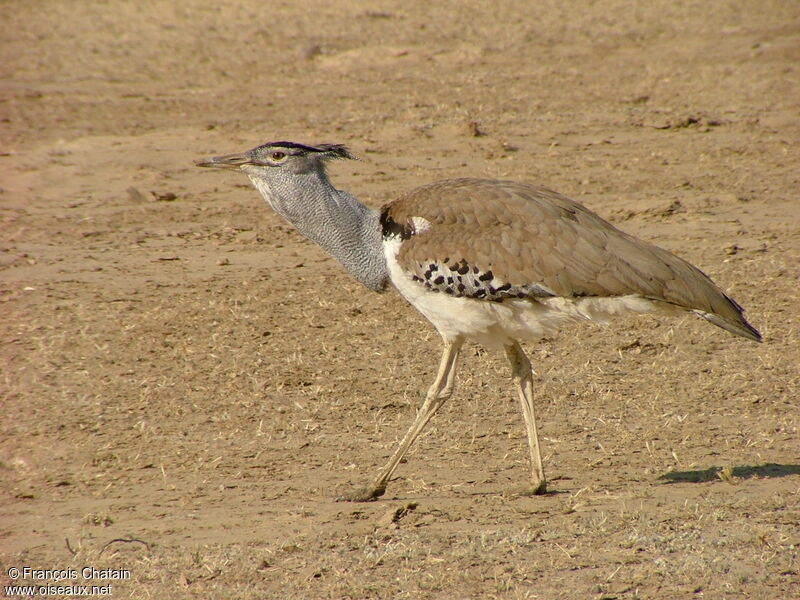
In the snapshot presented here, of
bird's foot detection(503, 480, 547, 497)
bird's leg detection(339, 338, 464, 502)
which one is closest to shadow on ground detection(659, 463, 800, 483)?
bird's foot detection(503, 480, 547, 497)

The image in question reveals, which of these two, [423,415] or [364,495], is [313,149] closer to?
[423,415]

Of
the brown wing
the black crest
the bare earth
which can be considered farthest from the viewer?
the black crest

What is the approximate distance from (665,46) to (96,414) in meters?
10.4

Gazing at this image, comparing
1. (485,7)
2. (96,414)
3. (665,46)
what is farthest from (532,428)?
(485,7)

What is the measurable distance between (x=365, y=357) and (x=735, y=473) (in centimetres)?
222

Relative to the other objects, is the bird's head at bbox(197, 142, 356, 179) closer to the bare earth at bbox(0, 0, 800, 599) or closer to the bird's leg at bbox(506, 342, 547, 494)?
the bird's leg at bbox(506, 342, 547, 494)

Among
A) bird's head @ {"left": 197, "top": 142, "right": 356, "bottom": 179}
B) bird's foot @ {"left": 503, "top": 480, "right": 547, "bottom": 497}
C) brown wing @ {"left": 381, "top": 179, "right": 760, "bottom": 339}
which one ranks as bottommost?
bird's foot @ {"left": 503, "top": 480, "right": 547, "bottom": 497}

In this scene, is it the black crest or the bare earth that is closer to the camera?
the bare earth

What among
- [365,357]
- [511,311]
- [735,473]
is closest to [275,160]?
[511,311]

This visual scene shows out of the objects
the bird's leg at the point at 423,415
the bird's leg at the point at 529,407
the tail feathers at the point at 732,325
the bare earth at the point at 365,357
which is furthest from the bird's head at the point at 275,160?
the tail feathers at the point at 732,325

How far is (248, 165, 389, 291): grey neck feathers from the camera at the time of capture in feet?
14.8

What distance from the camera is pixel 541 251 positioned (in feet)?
13.9

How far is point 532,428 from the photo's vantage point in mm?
4504

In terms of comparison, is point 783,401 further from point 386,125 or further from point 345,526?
point 386,125
